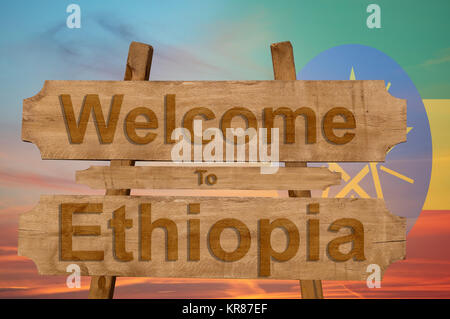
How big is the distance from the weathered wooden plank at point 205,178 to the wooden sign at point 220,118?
97 mm

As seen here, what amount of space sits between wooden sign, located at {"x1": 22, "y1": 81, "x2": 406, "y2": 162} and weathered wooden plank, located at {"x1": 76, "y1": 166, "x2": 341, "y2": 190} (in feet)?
0.32

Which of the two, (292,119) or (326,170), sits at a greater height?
(292,119)

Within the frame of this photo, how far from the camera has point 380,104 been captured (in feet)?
9.33

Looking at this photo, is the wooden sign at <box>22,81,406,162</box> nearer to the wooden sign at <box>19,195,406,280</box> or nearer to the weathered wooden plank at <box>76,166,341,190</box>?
the weathered wooden plank at <box>76,166,341,190</box>

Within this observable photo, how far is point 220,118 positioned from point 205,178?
45 centimetres

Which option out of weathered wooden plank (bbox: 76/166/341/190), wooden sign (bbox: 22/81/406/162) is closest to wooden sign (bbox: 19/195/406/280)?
weathered wooden plank (bbox: 76/166/341/190)

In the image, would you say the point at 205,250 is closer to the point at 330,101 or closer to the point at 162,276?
the point at 162,276

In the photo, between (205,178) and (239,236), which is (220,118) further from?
(239,236)

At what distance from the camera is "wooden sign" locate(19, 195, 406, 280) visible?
274 cm

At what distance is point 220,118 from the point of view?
286cm

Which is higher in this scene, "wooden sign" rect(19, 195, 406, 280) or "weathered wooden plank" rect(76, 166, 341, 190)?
"weathered wooden plank" rect(76, 166, 341, 190)

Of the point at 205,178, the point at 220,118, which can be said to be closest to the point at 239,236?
the point at 205,178

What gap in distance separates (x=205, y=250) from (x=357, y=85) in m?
1.61
